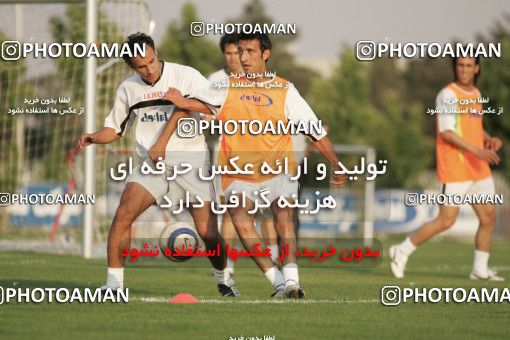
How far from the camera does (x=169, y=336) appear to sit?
7.50 m

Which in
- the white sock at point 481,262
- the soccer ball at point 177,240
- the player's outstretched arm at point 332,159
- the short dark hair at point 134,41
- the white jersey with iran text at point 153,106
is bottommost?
the white sock at point 481,262

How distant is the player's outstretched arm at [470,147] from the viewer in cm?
1365

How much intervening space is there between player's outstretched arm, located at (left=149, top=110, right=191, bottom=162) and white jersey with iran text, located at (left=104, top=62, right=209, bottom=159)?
0.77 feet

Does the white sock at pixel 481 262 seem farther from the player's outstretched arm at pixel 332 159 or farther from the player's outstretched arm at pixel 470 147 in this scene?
the player's outstretched arm at pixel 332 159

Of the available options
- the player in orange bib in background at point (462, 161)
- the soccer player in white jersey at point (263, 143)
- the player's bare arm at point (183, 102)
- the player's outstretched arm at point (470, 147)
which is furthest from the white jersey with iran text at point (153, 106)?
the player in orange bib in background at point (462, 161)

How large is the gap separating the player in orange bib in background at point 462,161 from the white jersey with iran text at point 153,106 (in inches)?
180

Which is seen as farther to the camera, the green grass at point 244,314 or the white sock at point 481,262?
the white sock at point 481,262

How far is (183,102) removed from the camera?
10.0m

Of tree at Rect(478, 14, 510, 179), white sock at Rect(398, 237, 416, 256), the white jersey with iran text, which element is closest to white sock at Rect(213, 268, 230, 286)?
the white jersey with iran text

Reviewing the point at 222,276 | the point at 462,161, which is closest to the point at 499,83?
the point at 462,161

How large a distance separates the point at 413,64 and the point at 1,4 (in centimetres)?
6038

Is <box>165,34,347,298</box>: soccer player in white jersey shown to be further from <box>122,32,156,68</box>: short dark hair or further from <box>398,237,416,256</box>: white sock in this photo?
<box>398,237,416,256</box>: white sock

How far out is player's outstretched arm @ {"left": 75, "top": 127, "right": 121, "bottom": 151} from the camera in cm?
1010

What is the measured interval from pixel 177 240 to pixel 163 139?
2.72 ft
